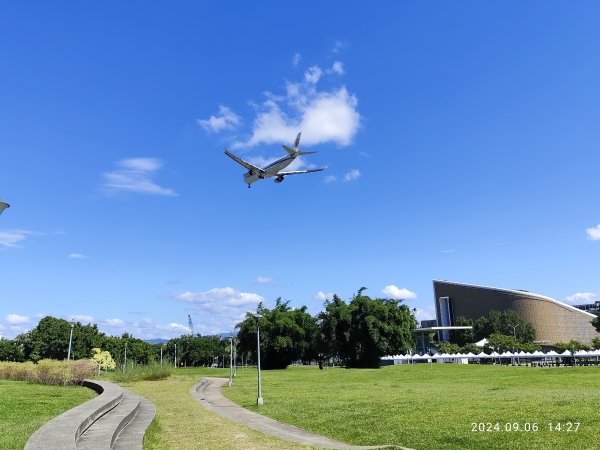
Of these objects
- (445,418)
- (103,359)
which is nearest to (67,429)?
(445,418)

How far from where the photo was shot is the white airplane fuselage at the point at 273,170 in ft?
124

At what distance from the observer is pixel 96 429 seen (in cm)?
1380

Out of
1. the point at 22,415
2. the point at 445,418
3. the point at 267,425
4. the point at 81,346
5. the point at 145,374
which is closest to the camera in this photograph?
the point at 22,415

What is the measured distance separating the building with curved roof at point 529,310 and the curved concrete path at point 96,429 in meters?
160

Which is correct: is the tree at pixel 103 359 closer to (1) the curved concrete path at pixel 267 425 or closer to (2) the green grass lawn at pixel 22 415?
(1) the curved concrete path at pixel 267 425

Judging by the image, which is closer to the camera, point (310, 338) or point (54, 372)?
point (54, 372)

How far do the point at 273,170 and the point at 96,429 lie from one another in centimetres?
2693

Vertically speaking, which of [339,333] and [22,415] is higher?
[339,333]

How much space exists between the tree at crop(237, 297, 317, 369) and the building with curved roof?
336ft

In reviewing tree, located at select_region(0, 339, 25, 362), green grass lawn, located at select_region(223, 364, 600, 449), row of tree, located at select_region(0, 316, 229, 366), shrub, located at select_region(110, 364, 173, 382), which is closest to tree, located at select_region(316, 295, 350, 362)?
row of tree, located at select_region(0, 316, 229, 366)

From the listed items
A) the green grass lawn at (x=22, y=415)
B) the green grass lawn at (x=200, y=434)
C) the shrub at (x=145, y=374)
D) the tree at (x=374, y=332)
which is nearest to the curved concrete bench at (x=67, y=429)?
the green grass lawn at (x=22, y=415)

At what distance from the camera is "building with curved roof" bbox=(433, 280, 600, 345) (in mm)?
156750

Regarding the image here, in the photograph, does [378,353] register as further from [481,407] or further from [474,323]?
[474,323]

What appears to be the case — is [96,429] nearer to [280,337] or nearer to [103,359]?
[280,337]
